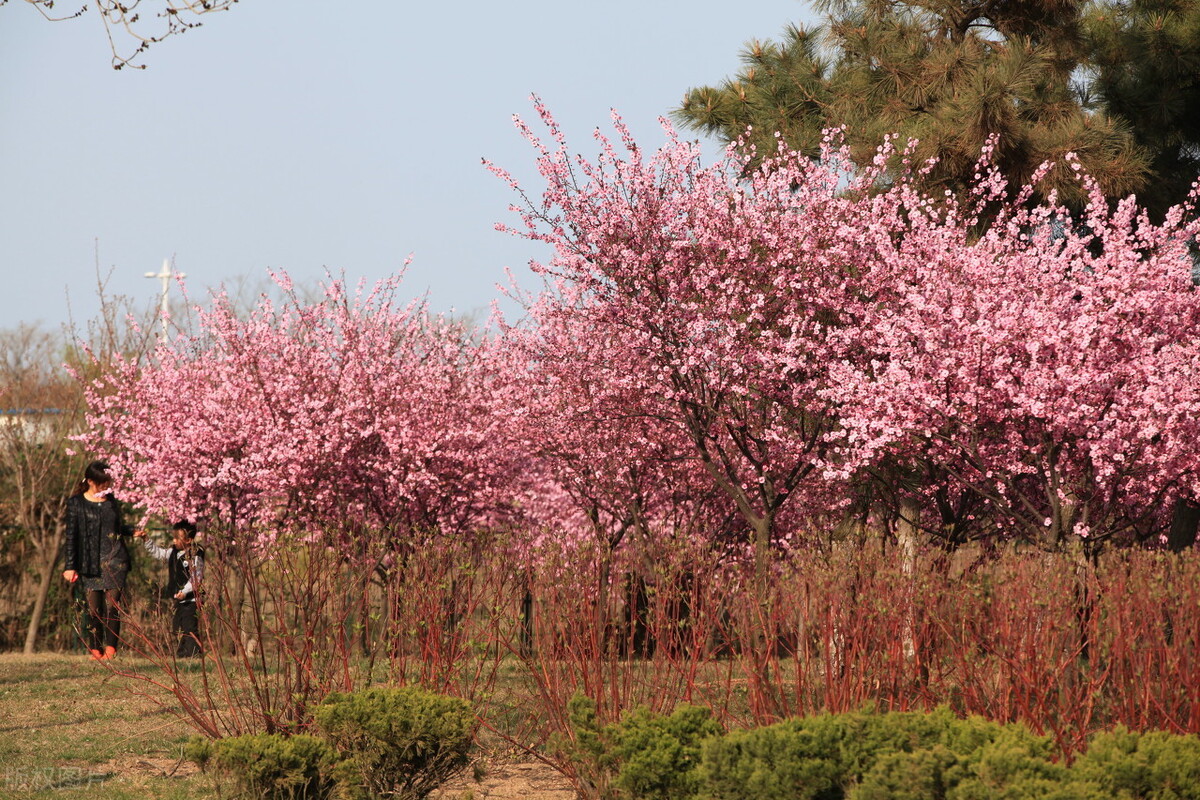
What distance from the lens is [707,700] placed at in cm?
655

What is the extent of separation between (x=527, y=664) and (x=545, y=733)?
0.51m

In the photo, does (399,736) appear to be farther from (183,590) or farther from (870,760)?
(183,590)

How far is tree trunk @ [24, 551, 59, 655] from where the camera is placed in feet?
45.1

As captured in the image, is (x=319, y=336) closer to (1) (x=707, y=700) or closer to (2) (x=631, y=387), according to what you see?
(2) (x=631, y=387)

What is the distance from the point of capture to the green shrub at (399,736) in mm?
5688

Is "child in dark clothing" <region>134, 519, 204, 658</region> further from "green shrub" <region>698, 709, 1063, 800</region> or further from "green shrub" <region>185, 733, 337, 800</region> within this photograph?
"green shrub" <region>698, 709, 1063, 800</region>

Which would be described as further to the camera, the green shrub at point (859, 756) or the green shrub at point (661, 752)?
the green shrub at point (661, 752)

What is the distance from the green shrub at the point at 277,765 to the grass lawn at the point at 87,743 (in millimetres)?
635

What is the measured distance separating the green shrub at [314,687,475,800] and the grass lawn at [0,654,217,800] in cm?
94

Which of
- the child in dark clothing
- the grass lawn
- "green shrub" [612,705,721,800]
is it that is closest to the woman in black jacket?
the child in dark clothing

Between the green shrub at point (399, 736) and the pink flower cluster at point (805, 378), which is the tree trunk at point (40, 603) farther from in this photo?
the green shrub at point (399, 736)

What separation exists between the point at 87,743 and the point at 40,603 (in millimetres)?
6925

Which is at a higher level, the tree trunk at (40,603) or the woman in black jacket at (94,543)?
the woman in black jacket at (94,543)

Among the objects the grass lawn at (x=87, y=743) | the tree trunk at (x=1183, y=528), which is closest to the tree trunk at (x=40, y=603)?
the grass lawn at (x=87, y=743)
